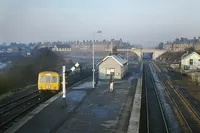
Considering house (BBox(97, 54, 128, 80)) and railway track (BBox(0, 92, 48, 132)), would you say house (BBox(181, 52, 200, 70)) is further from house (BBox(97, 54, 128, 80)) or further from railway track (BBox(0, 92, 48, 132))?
railway track (BBox(0, 92, 48, 132))

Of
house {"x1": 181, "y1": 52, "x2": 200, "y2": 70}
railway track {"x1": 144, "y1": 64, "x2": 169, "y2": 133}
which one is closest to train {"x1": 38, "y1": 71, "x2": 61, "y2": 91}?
railway track {"x1": 144, "y1": 64, "x2": 169, "y2": 133}

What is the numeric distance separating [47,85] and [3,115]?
6390mm

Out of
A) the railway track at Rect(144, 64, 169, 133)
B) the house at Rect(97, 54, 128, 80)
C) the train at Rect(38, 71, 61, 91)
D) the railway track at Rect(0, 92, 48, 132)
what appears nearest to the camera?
the railway track at Rect(0, 92, 48, 132)

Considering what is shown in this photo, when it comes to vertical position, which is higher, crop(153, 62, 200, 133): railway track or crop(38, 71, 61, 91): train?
crop(38, 71, 61, 91): train

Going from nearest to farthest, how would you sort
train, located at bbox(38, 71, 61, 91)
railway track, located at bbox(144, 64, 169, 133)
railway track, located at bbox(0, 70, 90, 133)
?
railway track, located at bbox(0, 70, 90, 133) < railway track, located at bbox(144, 64, 169, 133) < train, located at bbox(38, 71, 61, 91)

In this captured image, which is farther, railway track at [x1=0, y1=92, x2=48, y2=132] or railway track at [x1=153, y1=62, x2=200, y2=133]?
railway track at [x1=153, y1=62, x2=200, y2=133]

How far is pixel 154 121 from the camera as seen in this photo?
14.5m

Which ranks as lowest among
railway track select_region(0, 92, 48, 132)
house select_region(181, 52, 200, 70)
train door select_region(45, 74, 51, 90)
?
railway track select_region(0, 92, 48, 132)

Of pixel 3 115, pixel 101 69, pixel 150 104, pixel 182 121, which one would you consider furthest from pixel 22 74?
pixel 182 121

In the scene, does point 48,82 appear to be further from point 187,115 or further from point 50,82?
point 187,115

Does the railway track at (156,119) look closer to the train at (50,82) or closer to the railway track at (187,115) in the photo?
the railway track at (187,115)

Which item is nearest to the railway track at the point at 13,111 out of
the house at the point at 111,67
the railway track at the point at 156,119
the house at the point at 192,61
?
the railway track at the point at 156,119

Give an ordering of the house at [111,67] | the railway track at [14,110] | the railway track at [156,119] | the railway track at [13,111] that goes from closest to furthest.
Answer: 1. the railway track at [13,111]
2. the railway track at [14,110]
3. the railway track at [156,119]
4. the house at [111,67]

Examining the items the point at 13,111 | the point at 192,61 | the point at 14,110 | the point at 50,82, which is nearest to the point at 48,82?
the point at 50,82
